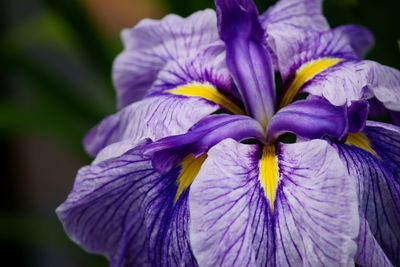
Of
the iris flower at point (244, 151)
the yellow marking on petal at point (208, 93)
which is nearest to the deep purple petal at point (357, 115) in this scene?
the iris flower at point (244, 151)

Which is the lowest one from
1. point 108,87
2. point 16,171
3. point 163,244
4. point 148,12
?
point 16,171

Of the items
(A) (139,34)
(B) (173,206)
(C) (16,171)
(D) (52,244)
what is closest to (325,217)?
(B) (173,206)

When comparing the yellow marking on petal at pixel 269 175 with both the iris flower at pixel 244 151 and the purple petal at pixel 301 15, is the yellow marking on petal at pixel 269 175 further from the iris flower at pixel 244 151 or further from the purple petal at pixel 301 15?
the purple petal at pixel 301 15

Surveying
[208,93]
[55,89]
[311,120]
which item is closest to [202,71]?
[208,93]

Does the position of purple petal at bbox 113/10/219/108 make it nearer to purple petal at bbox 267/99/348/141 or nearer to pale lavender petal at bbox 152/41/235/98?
pale lavender petal at bbox 152/41/235/98

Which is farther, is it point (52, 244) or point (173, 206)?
point (52, 244)

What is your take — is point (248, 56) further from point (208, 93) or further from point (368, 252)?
point (368, 252)

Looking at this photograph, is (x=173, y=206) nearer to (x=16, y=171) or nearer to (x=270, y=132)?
(x=270, y=132)
